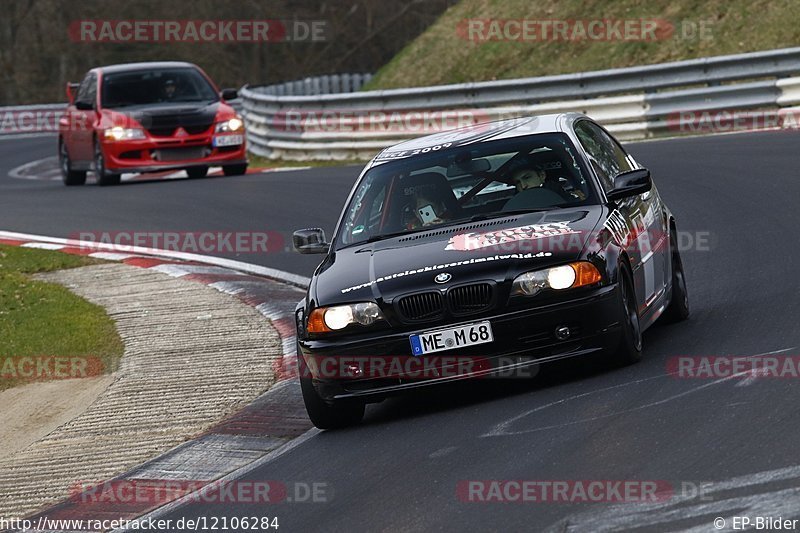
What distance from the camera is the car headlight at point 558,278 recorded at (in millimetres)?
7629

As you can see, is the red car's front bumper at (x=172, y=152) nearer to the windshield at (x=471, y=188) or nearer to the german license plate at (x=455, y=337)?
the windshield at (x=471, y=188)

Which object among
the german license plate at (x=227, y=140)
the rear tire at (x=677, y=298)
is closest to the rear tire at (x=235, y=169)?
the german license plate at (x=227, y=140)

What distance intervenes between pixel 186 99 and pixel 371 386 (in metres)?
15.5

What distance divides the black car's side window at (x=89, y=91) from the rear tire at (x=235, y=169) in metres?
2.36

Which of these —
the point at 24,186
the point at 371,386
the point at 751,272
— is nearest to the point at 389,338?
the point at 371,386

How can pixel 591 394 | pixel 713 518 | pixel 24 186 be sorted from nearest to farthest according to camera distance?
pixel 713 518
pixel 591 394
pixel 24 186

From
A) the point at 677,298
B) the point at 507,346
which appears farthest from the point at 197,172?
the point at 507,346

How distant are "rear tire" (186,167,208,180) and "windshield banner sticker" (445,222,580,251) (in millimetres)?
15143

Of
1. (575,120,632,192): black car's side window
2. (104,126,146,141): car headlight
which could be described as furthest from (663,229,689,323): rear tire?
(104,126,146,141): car headlight

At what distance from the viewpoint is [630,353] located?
796 cm

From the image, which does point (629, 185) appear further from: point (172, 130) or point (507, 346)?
point (172, 130)

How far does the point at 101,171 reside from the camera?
22.5 metres

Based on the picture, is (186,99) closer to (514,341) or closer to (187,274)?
(187,274)

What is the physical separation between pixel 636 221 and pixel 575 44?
2110 centimetres
